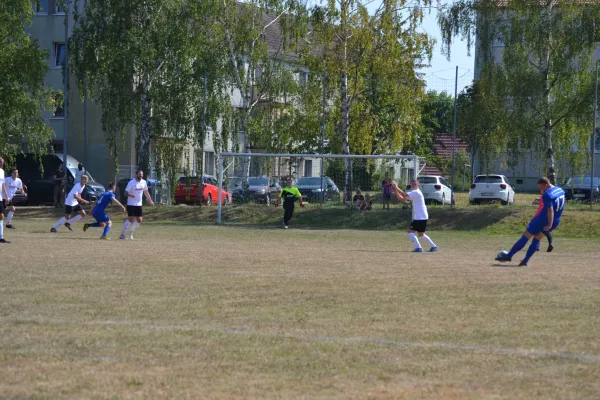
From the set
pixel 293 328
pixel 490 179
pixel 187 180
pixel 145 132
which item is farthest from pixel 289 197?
pixel 293 328

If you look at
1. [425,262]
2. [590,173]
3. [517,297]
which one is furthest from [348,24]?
[517,297]

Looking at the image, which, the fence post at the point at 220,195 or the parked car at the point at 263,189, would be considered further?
the parked car at the point at 263,189

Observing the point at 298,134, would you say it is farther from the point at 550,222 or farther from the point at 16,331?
the point at 16,331

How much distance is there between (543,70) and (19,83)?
21047 millimetres

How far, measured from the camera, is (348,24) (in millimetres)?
42906

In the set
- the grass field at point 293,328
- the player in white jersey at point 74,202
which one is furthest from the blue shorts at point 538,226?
the player in white jersey at point 74,202

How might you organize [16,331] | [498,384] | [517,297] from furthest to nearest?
[517,297] < [16,331] < [498,384]

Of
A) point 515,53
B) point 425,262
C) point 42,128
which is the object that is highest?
point 515,53

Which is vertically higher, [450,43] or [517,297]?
[450,43]

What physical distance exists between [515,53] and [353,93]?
28.8 feet

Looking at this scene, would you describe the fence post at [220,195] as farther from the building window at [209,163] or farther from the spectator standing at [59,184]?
the building window at [209,163]

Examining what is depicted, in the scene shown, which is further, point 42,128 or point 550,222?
point 42,128

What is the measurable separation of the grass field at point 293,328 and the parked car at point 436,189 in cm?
2077

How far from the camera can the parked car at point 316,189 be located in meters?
38.0
